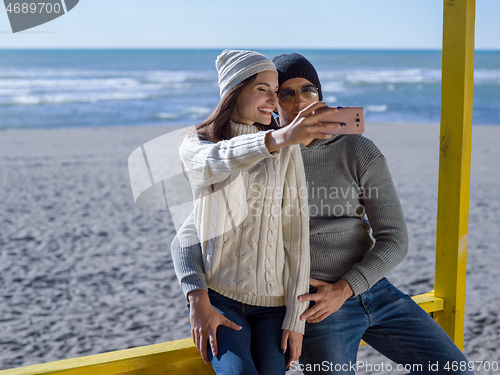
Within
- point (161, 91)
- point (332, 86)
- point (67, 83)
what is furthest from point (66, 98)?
point (332, 86)

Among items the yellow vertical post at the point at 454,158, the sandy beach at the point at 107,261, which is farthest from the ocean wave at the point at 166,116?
the yellow vertical post at the point at 454,158

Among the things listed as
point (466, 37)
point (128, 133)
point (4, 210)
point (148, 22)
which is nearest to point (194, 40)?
point (148, 22)

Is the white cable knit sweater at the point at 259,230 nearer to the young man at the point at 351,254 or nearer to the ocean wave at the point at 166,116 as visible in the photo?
the young man at the point at 351,254

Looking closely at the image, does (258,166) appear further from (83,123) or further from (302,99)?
(83,123)

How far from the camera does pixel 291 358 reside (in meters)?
1.53

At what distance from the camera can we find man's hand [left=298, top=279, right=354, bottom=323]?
5.10 ft

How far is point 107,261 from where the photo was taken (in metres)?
4.38

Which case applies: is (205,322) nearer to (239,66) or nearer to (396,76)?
(239,66)

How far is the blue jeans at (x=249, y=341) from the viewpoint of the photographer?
1422mm

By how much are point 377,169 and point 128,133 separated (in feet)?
37.9

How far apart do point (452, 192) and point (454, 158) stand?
16cm

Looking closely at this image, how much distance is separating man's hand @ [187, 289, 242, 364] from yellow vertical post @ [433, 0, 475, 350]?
1195 millimetres

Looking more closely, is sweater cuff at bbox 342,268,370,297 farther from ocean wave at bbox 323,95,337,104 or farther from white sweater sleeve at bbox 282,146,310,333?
ocean wave at bbox 323,95,337,104

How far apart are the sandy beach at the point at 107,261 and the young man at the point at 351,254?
3.83 feet
